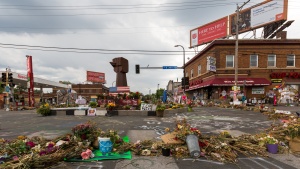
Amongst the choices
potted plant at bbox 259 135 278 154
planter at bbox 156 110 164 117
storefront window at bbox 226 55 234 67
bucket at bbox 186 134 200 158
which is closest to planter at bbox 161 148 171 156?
bucket at bbox 186 134 200 158

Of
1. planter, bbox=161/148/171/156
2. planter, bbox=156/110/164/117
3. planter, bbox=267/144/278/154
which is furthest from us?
planter, bbox=156/110/164/117

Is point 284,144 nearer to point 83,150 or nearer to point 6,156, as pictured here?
point 83,150

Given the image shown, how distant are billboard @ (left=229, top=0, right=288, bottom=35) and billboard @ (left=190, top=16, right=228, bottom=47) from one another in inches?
56.2

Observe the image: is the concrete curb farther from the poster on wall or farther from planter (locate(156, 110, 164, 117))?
the poster on wall

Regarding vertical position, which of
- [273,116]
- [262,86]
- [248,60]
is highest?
[248,60]

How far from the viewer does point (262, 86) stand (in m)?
30.5

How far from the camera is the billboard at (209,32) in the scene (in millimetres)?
39719

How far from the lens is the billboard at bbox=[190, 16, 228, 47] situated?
39.7 meters

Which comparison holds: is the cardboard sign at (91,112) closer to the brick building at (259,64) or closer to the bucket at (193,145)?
the bucket at (193,145)

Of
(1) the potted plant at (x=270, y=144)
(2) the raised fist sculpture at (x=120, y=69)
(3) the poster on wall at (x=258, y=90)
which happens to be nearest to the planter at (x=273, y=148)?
(1) the potted plant at (x=270, y=144)

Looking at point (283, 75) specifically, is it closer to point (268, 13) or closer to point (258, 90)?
point (258, 90)

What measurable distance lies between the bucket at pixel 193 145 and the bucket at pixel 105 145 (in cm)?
219

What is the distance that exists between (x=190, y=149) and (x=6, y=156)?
15.0 ft

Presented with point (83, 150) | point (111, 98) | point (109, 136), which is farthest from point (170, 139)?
point (111, 98)
